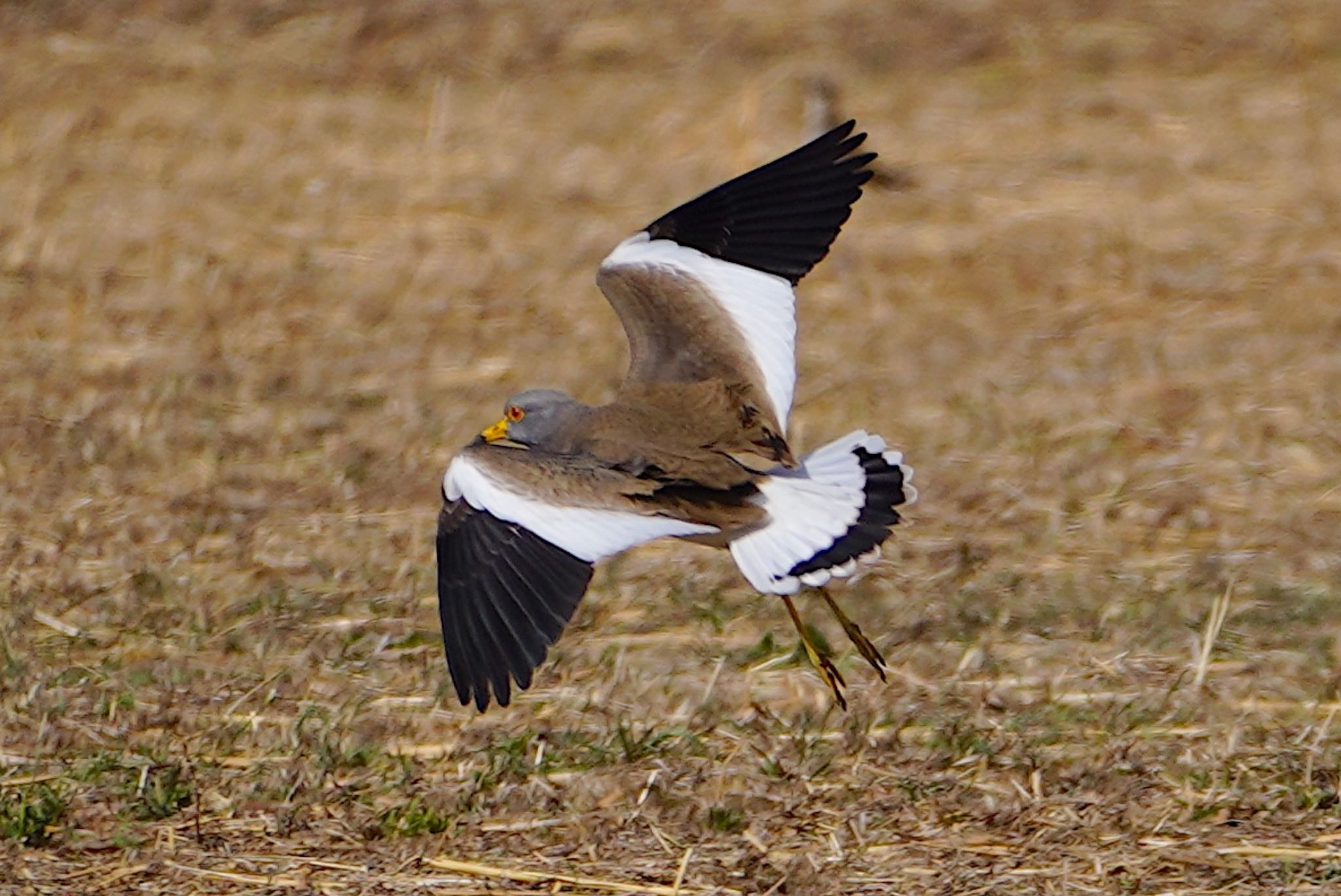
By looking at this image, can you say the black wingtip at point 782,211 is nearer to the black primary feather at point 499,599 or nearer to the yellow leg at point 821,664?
the yellow leg at point 821,664

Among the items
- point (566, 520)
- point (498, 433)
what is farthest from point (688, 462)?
point (498, 433)

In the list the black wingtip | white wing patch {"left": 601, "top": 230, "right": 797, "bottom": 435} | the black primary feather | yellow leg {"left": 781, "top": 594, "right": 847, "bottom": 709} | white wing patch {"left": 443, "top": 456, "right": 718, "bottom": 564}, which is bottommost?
yellow leg {"left": 781, "top": 594, "right": 847, "bottom": 709}

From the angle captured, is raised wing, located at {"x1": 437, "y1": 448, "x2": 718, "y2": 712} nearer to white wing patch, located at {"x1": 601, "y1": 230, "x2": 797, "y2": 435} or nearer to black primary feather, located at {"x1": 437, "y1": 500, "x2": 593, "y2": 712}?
black primary feather, located at {"x1": 437, "y1": 500, "x2": 593, "y2": 712}

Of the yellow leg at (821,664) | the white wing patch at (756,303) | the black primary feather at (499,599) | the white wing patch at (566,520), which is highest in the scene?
the white wing patch at (756,303)

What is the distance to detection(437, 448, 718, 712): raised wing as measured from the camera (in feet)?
15.9

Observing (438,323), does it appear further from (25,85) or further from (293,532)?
(25,85)

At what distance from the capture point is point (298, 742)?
5.49 m

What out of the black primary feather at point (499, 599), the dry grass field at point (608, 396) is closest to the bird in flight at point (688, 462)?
the black primary feather at point (499, 599)

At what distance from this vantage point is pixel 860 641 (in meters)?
5.75

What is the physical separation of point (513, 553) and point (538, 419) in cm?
116

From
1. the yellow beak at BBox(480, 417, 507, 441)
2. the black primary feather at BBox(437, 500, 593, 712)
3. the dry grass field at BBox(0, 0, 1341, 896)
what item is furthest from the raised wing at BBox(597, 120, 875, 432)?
the black primary feather at BBox(437, 500, 593, 712)

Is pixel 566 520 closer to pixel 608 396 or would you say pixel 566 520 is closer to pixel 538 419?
pixel 538 419

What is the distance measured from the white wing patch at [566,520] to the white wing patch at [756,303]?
33.1 inches

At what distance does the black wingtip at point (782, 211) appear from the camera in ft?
19.2
